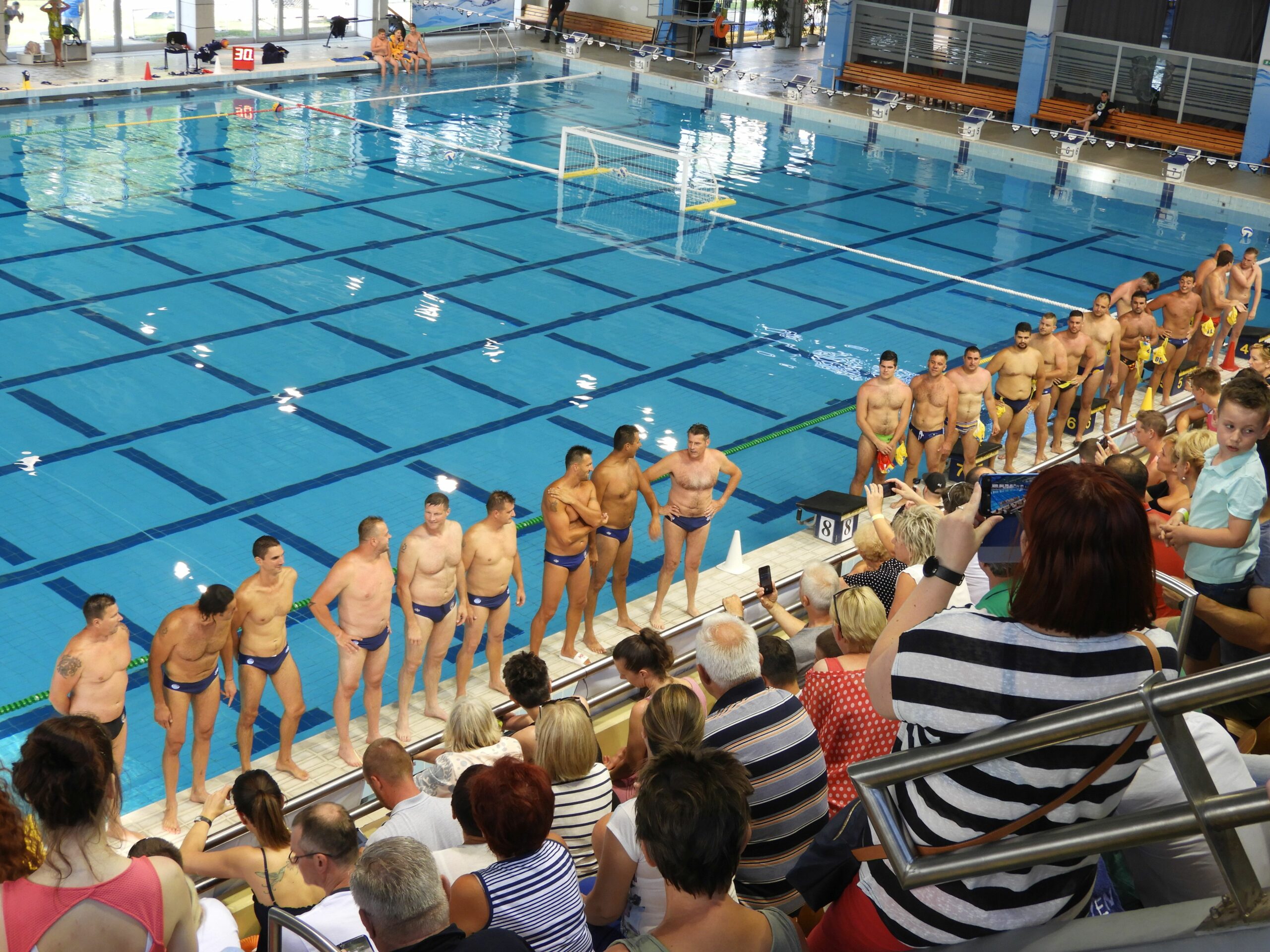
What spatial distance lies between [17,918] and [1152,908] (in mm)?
2079

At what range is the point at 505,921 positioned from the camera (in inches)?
108

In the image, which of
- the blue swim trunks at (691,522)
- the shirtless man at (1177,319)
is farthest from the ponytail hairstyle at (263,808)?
the shirtless man at (1177,319)

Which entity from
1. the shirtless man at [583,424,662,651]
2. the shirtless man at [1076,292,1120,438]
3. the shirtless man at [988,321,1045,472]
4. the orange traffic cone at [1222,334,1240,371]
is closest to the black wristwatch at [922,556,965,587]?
the shirtless man at [583,424,662,651]

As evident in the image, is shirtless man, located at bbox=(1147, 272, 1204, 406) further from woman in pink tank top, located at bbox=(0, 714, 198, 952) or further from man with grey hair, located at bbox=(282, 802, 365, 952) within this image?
woman in pink tank top, located at bbox=(0, 714, 198, 952)

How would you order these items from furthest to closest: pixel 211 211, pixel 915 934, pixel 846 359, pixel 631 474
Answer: pixel 211 211
pixel 846 359
pixel 631 474
pixel 915 934

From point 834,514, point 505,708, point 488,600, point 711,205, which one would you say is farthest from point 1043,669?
point 711,205

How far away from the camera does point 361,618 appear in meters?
5.85

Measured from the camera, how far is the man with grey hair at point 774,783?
315 centimetres

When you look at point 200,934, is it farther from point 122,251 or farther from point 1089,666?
point 122,251

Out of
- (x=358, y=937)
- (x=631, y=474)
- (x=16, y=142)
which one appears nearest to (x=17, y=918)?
(x=358, y=937)

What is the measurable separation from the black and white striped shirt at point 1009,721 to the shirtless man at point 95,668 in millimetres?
4086

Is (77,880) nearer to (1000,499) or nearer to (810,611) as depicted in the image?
(1000,499)

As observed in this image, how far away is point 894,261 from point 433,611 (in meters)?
10.3

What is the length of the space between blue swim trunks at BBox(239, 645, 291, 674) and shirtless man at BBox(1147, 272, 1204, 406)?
303 inches
